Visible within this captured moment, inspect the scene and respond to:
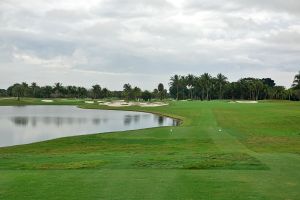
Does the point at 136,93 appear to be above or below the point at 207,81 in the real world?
below

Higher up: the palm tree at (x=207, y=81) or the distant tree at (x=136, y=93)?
the palm tree at (x=207, y=81)

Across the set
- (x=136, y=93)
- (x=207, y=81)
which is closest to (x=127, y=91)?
(x=136, y=93)

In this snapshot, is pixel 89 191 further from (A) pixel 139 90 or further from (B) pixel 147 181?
(A) pixel 139 90

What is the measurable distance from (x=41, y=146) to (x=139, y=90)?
15282 centimetres

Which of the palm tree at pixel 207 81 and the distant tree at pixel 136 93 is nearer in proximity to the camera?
the distant tree at pixel 136 93

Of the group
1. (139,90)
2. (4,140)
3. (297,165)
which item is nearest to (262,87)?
(139,90)

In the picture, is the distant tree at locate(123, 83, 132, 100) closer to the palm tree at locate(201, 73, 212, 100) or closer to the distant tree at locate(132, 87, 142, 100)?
the distant tree at locate(132, 87, 142, 100)

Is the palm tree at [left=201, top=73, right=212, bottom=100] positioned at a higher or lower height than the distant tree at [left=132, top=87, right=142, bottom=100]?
higher

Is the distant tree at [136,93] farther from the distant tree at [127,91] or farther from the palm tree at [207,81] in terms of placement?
the palm tree at [207,81]

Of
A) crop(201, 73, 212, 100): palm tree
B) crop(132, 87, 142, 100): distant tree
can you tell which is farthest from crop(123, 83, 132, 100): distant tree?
crop(201, 73, 212, 100): palm tree

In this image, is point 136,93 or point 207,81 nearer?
point 136,93

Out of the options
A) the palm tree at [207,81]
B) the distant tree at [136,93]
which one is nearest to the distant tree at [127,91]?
the distant tree at [136,93]

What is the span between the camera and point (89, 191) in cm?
1034

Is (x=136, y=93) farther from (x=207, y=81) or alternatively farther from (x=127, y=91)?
(x=207, y=81)
